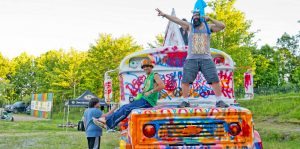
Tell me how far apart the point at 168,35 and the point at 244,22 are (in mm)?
20680

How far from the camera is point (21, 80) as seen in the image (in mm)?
69000

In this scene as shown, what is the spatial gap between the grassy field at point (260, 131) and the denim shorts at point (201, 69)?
7.15m

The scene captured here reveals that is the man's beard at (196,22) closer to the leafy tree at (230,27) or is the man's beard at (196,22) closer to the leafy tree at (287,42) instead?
the leafy tree at (230,27)

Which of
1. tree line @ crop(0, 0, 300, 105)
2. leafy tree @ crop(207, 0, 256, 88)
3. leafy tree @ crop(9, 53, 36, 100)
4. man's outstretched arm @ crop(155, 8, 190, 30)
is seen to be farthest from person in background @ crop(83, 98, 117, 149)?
leafy tree @ crop(9, 53, 36, 100)

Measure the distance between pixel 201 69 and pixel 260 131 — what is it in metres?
12.0

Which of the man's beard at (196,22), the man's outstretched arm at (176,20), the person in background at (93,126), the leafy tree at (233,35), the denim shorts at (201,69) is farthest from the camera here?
the leafy tree at (233,35)

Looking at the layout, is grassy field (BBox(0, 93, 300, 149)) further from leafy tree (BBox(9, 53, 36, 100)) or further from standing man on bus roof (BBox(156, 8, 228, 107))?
leafy tree (BBox(9, 53, 36, 100))

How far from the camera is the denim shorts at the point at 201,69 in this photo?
6335 mm

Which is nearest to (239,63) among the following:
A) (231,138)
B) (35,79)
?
(231,138)

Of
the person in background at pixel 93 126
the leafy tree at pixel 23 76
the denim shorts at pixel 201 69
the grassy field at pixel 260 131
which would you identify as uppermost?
the leafy tree at pixel 23 76

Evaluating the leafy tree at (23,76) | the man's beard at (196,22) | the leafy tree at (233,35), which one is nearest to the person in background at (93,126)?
the man's beard at (196,22)

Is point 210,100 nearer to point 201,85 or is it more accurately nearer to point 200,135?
point 201,85

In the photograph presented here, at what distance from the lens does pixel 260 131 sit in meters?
17.5

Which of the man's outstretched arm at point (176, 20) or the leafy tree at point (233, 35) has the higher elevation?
the leafy tree at point (233, 35)
